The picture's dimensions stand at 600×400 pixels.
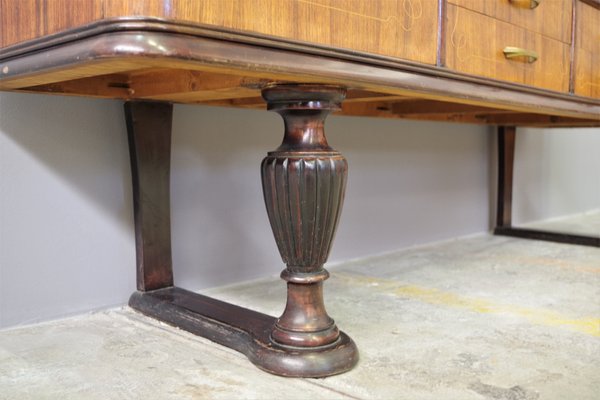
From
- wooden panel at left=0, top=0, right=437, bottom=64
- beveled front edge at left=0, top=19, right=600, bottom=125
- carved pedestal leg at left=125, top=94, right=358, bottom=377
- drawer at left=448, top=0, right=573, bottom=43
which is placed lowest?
carved pedestal leg at left=125, top=94, right=358, bottom=377

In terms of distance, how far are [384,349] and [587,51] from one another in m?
0.89

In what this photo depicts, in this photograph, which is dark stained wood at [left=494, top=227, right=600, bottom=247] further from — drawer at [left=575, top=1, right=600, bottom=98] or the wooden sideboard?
the wooden sideboard

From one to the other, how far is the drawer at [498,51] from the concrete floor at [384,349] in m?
0.43

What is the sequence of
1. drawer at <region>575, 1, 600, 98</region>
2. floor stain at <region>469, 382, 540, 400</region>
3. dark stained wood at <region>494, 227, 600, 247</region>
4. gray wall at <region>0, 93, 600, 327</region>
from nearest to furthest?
floor stain at <region>469, 382, 540, 400</region> < gray wall at <region>0, 93, 600, 327</region> < drawer at <region>575, 1, 600, 98</region> < dark stained wood at <region>494, 227, 600, 247</region>

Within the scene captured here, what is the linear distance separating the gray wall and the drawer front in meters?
0.56

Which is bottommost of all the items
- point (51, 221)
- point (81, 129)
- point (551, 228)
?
point (551, 228)

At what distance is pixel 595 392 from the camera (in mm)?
748

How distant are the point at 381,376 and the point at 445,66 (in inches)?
18.5

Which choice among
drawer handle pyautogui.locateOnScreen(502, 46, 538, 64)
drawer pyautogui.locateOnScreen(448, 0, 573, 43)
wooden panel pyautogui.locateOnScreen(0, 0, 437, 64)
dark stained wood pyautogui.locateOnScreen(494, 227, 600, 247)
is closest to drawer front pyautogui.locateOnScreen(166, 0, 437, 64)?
wooden panel pyautogui.locateOnScreen(0, 0, 437, 64)

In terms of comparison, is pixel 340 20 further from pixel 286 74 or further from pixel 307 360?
pixel 307 360

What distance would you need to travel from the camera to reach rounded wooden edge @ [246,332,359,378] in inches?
31.3

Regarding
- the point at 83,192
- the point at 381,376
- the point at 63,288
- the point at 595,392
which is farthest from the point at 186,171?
the point at 595,392

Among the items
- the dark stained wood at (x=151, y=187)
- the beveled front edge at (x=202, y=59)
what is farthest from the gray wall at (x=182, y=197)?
the beveled front edge at (x=202, y=59)

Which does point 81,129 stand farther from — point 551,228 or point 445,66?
point 551,228
